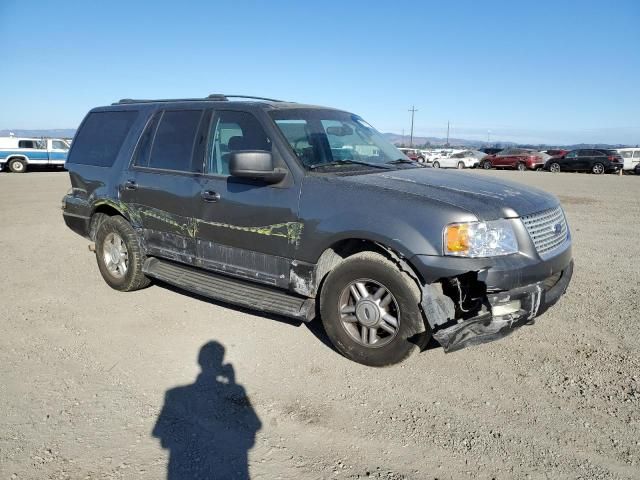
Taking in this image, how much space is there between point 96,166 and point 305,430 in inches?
164

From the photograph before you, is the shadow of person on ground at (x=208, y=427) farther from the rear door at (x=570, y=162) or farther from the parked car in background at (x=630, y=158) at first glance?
the parked car in background at (x=630, y=158)

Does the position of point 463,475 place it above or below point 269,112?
below

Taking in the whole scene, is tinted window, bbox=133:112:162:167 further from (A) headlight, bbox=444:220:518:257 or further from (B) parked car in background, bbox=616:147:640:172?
(B) parked car in background, bbox=616:147:640:172

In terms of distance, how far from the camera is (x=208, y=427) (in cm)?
299

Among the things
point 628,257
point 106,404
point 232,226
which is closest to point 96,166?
point 232,226

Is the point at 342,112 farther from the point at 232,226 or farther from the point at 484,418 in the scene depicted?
the point at 484,418

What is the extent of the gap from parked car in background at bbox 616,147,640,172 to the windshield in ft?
101

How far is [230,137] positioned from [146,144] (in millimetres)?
1194

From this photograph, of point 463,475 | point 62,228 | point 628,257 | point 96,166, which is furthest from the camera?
point 62,228

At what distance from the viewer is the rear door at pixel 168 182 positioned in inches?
184

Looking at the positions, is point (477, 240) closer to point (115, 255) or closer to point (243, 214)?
point (243, 214)

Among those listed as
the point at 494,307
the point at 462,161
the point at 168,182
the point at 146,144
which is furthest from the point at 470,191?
the point at 462,161

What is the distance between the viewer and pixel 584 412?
10.2 ft

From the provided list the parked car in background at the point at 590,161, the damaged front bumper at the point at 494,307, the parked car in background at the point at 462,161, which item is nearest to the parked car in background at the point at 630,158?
the parked car in background at the point at 590,161
